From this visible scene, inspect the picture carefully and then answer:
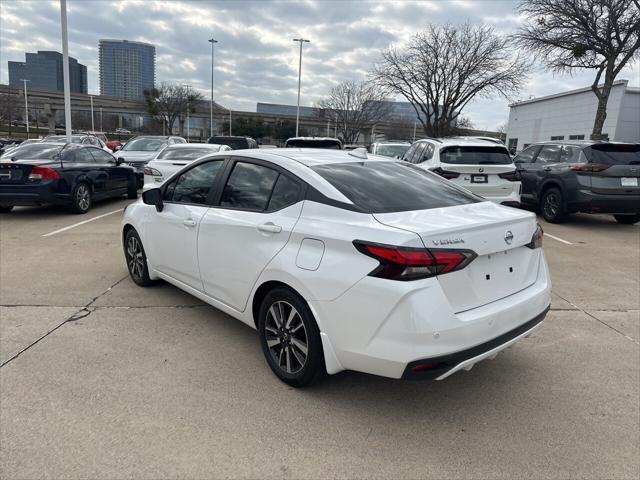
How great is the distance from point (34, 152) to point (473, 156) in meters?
8.64

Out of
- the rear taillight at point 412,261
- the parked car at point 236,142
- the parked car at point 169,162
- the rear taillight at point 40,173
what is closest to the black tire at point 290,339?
the rear taillight at point 412,261

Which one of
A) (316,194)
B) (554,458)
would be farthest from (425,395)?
(316,194)

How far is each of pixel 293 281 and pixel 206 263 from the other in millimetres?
1172

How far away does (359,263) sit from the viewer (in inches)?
103

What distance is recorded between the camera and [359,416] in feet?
9.57

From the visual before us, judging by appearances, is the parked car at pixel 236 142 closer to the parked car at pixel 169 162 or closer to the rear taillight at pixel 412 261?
the parked car at pixel 169 162

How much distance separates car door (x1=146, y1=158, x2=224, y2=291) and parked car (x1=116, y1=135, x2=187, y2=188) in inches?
371

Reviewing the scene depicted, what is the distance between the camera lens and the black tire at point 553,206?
9.38 metres

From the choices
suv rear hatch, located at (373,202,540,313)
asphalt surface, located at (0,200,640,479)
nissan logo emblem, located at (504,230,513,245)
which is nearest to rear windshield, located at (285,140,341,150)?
asphalt surface, located at (0,200,640,479)

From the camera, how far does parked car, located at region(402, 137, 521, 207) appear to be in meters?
8.09

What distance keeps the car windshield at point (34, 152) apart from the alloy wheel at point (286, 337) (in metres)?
8.24

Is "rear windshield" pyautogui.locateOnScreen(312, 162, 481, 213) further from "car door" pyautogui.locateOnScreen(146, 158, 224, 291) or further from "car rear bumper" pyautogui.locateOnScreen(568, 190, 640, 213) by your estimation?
"car rear bumper" pyautogui.locateOnScreen(568, 190, 640, 213)

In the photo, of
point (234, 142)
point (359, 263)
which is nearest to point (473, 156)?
point (359, 263)

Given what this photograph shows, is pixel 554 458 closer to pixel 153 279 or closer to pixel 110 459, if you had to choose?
pixel 110 459
